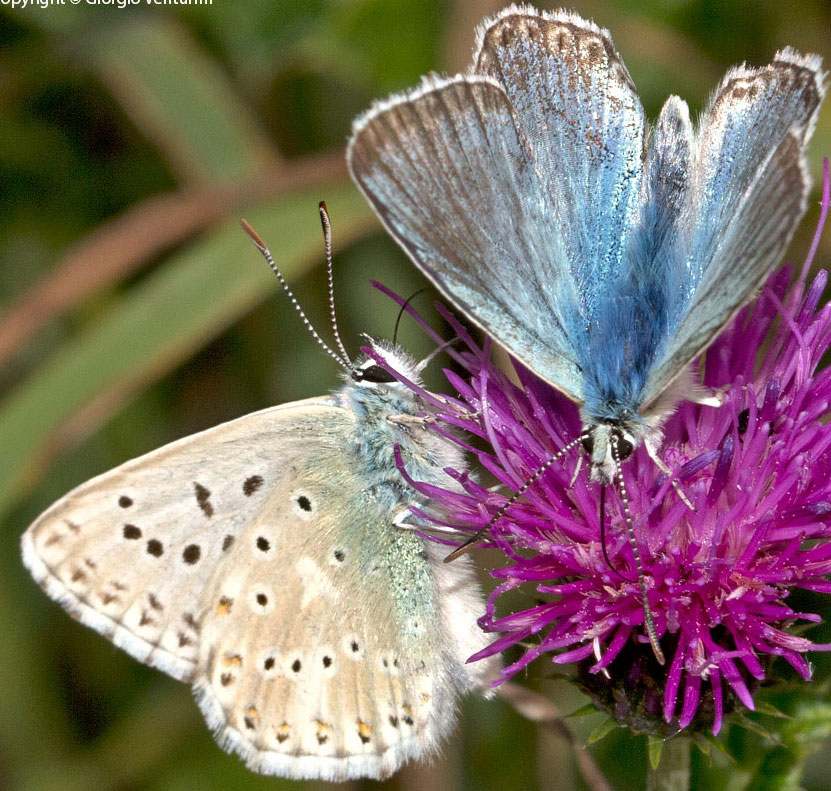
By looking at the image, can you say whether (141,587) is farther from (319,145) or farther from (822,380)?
(319,145)

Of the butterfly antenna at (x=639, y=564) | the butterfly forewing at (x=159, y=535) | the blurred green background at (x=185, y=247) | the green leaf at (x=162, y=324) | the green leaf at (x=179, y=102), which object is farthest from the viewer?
the green leaf at (x=179, y=102)

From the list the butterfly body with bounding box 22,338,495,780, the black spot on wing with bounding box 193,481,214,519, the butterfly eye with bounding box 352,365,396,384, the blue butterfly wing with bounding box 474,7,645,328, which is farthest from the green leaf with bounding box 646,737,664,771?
the black spot on wing with bounding box 193,481,214,519

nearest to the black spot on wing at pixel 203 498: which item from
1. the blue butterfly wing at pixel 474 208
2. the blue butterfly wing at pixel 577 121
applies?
the blue butterfly wing at pixel 474 208

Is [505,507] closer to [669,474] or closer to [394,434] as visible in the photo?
[669,474]

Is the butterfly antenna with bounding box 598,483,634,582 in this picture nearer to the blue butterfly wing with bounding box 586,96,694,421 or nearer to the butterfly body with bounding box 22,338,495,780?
the blue butterfly wing with bounding box 586,96,694,421

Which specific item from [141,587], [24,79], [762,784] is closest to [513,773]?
[762,784]

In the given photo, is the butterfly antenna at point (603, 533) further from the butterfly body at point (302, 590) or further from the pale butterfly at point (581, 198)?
the butterfly body at point (302, 590)
